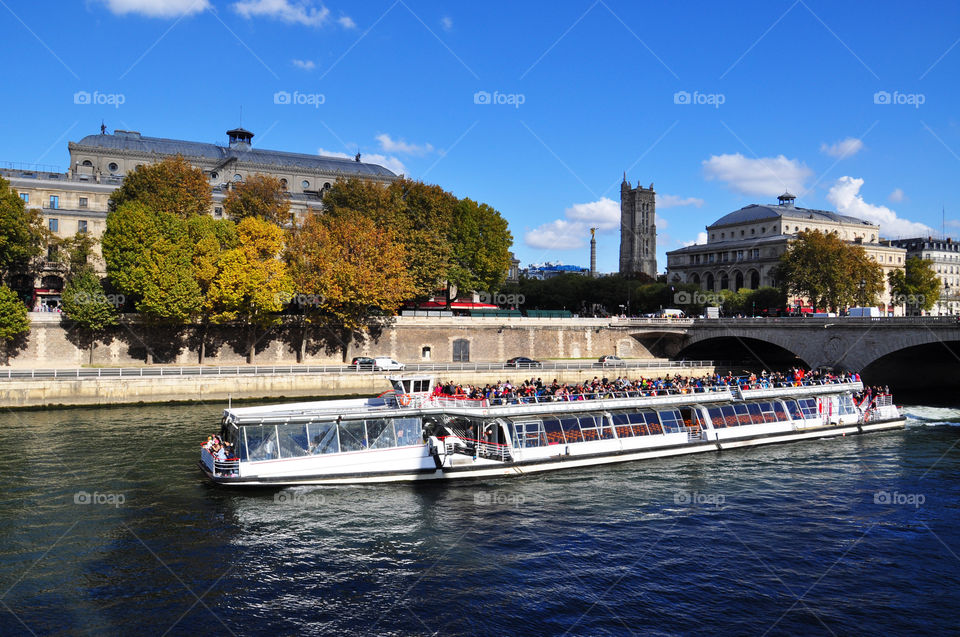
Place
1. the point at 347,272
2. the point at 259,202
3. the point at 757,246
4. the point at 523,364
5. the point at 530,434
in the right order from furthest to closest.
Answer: the point at 757,246 < the point at 259,202 < the point at 523,364 < the point at 347,272 < the point at 530,434

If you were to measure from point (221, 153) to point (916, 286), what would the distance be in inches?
4358

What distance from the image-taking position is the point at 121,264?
6378 cm

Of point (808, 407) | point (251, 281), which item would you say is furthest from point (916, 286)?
point (251, 281)

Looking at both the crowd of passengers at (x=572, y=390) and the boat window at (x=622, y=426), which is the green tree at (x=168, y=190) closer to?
Answer: the crowd of passengers at (x=572, y=390)

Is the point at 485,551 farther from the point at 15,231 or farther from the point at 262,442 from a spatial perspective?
the point at 15,231

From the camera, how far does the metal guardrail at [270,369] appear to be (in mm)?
51875

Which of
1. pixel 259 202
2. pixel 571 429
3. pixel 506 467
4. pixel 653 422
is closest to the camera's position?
pixel 506 467

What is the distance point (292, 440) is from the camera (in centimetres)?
3197

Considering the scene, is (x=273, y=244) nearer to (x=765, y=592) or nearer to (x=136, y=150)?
(x=136, y=150)

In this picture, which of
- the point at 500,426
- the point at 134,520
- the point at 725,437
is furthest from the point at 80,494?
the point at 725,437

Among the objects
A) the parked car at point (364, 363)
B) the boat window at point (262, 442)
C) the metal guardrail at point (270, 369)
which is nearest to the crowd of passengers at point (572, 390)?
the boat window at point (262, 442)

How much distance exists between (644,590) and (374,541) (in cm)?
937

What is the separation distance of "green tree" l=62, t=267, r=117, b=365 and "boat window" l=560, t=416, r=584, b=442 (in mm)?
44736

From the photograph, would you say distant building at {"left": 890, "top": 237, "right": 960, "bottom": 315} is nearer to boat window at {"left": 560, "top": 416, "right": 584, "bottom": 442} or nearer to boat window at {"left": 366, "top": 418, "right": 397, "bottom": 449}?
boat window at {"left": 560, "top": 416, "right": 584, "bottom": 442}
